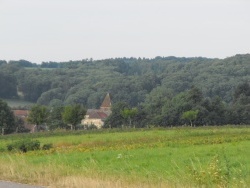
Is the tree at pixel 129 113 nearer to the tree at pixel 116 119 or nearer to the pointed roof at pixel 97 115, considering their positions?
the tree at pixel 116 119

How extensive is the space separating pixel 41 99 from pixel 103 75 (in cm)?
3411

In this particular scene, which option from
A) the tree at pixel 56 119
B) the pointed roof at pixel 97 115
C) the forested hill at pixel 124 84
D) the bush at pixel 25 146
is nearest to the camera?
the bush at pixel 25 146

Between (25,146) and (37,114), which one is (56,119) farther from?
(25,146)

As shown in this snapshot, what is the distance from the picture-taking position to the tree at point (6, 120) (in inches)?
2763

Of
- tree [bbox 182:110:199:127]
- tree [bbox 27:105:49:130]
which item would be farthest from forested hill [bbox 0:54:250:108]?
tree [bbox 27:105:49:130]

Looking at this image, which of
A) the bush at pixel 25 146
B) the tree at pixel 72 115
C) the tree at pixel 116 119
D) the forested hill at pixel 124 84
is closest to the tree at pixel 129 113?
the tree at pixel 116 119

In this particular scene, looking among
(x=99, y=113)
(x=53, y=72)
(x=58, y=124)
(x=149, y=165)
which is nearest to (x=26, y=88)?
(x=53, y=72)

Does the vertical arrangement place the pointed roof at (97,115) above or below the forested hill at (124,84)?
below

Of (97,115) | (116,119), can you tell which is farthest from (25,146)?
(97,115)

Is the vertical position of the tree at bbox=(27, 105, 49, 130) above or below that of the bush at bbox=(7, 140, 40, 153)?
below

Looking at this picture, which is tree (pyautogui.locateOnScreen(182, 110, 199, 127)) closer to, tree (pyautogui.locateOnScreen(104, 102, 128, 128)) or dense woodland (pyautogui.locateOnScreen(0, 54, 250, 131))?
tree (pyautogui.locateOnScreen(104, 102, 128, 128))

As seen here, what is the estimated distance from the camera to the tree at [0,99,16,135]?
7018 centimetres

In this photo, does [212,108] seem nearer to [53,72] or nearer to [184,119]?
[184,119]

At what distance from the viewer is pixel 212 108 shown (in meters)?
73.2
